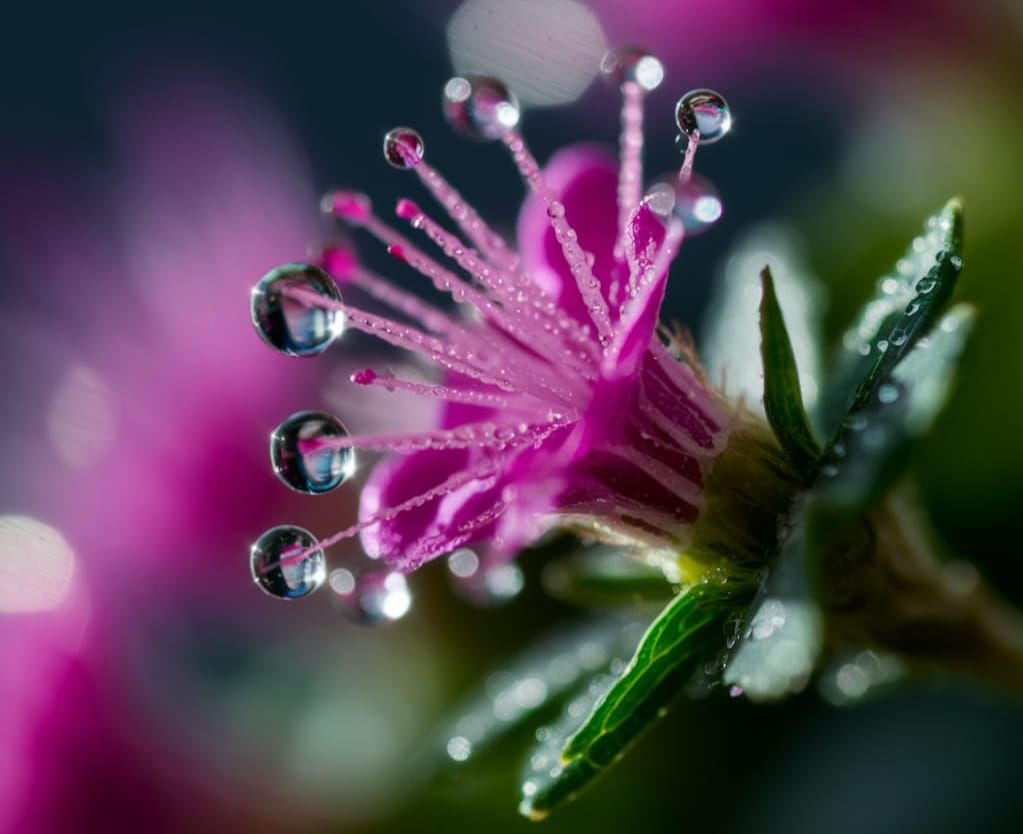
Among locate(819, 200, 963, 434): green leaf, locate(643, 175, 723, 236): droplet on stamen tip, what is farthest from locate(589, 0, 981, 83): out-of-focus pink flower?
locate(643, 175, 723, 236): droplet on stamen tip

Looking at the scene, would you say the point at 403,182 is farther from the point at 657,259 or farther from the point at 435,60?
the point at 657,259

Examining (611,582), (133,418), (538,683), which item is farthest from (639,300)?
(133,418)

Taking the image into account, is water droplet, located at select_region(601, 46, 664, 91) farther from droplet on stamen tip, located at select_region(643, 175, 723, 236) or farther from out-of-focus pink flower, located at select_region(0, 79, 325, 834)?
out-of-focus pink flower, located at select_region(0, 79, 325, 834)

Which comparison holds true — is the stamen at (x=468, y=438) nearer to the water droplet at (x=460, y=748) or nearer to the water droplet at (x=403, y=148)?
the water droplet at (x=403, y=148)

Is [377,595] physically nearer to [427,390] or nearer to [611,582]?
[427,390]

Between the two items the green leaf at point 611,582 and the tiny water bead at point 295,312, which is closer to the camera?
the tiny water bead at point 295,312

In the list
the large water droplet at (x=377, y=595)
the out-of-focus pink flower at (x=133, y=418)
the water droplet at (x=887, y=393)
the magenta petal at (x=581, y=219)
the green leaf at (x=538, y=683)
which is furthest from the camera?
the out-of-focus pink flower at (x=133, y=418)

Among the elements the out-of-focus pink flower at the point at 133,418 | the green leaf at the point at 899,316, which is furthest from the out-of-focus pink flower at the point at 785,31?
the green leaf at the point at 899,316

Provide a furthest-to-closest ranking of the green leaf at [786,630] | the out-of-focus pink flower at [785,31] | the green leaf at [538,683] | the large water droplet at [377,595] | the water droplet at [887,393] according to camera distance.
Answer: the out-of-focus pink flower at [785,31] < the green leaf at [538,683] < the large water droplet at [377,595] < the water droplet at [887,393] < the green leaf at [786,630]

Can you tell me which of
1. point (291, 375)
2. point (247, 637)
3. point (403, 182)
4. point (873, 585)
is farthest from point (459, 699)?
point (403, 182)
